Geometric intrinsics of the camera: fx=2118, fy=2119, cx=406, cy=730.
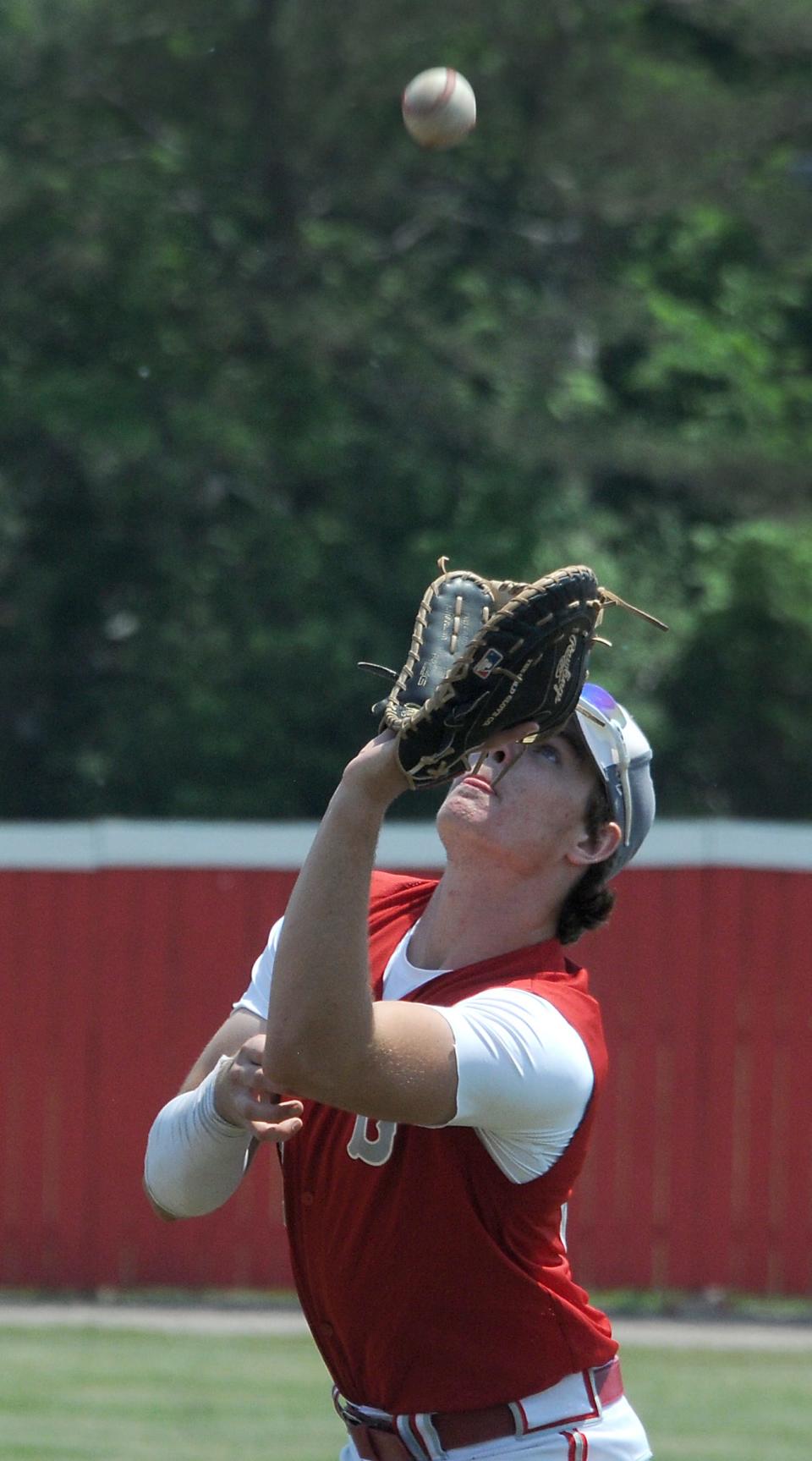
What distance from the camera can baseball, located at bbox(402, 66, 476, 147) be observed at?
7.21 m

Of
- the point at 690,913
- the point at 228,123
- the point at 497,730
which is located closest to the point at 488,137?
the point at 228,123

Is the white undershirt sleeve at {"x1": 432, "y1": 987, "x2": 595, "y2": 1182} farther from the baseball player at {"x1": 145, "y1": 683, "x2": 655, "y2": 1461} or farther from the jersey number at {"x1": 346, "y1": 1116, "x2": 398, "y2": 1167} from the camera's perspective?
the jersey number at {"x1": 346, "y1": 1116, "x2": 398, "y2": 1167}

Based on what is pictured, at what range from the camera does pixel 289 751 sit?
17.5 m

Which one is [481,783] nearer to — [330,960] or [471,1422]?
[330,960]

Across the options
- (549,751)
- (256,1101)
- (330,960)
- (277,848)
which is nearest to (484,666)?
(330,960)

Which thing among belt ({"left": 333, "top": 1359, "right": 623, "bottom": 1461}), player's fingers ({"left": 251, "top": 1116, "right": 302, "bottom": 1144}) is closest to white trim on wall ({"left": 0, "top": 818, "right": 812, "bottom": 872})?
belt ({"left": 333, "top": 1359, "right": 623, "bottom": 1461})

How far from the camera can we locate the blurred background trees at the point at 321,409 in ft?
57.0

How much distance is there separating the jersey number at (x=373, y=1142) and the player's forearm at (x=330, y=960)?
0.88 ft

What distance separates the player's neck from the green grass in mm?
3801

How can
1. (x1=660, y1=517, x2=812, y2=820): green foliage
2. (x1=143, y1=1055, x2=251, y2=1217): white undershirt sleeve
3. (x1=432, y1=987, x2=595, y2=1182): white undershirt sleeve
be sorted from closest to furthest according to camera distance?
1. (x1=432, y1=987, x2=595, y2=1182): white undershirt sleeve
2. (x1=143, y1=1055, x2=251, y2=1217): white undershirt sleeve
3. (x1=660, y1=517, x2=812, y2=820): green foliage

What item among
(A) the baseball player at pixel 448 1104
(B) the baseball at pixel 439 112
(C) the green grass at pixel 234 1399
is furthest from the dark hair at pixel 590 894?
(B) the baseball at pixel 439 112

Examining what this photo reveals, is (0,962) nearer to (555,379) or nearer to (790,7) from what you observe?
(555,379)

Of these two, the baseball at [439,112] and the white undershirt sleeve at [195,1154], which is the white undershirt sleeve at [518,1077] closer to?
the white undershirt sleeve at [195,1154]

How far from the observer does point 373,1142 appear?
2.88 m
